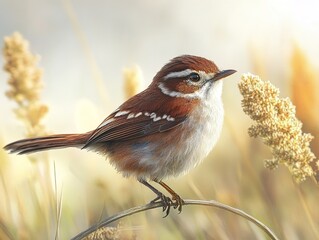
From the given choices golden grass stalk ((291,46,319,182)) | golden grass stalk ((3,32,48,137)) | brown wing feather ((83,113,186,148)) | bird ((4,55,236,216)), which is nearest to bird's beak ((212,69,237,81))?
bird ((4,55,236,216))

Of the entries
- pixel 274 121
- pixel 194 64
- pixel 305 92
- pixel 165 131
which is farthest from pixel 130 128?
pixel 305 92

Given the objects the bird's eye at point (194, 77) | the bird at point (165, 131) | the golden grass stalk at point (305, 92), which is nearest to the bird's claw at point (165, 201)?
the bird at point (165, 131)

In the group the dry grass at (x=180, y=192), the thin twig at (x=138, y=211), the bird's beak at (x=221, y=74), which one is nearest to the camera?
the thin twig at (x=138, y=211)

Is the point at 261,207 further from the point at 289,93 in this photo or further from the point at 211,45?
the point at 211,45

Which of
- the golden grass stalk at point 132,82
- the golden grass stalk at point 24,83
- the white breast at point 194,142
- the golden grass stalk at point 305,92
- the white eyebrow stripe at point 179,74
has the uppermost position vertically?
the golden grass stalk at point 24,83

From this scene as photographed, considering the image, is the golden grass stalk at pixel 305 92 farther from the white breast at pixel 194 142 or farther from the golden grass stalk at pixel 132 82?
the golden grass stalk at pixel 132 82
